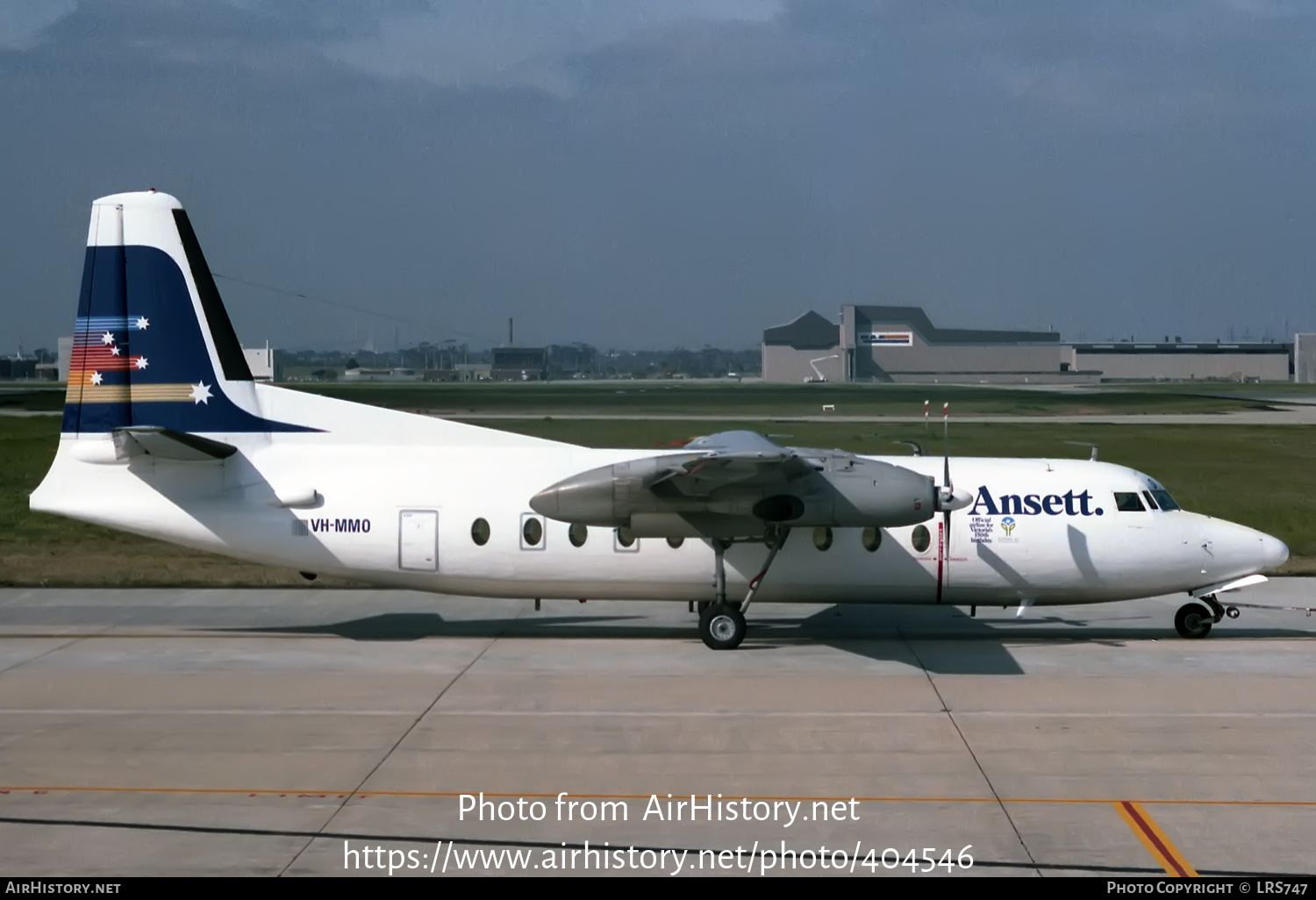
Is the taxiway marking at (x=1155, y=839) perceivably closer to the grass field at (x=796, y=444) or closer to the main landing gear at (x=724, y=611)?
the main landing gear at (x=724, y=611)

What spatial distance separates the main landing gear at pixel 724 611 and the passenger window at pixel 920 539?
178 cm

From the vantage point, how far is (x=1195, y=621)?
59.8 ft

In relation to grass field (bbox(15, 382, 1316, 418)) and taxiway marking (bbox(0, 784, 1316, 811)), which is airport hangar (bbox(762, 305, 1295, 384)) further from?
taxiway marking (bbox(0, 784, 1316, 811))

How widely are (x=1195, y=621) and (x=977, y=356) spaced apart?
1970 inches

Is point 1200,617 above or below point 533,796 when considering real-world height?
above

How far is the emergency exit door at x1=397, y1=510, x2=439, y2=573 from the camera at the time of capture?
56.4ft

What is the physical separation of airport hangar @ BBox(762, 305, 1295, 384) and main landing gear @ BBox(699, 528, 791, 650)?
3452 cm

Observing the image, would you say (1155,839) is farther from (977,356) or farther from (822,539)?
(977,356)

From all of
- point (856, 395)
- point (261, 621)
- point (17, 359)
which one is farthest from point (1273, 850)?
point (17, 359)

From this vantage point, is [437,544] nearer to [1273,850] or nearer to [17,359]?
[1273,850]

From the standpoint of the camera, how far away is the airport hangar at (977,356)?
185 ft

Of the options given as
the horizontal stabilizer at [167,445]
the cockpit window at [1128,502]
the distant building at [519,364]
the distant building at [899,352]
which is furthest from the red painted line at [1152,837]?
the distant building at [899,352]

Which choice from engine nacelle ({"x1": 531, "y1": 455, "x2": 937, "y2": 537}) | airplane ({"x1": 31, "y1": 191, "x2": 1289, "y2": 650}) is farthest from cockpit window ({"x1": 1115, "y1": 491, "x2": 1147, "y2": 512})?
engine nacelle ({"x1": 531, "y1": 455, "x2": 937, "y2": 537})

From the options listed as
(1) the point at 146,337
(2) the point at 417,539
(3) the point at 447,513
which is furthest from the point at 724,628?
(1) the point at 146,337
